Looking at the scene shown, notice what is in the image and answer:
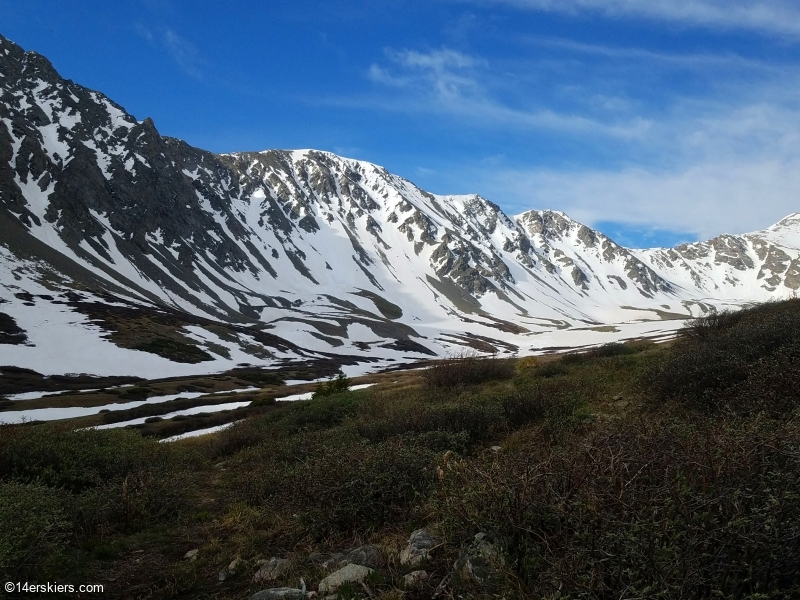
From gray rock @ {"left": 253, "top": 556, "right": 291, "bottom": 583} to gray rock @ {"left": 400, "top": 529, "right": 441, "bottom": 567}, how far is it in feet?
6.04

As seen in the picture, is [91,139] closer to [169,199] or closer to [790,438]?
[169,199]

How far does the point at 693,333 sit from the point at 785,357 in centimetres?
1116

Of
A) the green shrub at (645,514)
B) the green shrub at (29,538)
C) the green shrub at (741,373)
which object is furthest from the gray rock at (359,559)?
the green shrub at (741,373)

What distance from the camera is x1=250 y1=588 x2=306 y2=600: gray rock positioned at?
5363 mm

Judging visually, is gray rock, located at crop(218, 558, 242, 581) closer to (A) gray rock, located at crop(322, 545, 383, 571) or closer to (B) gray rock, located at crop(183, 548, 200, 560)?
(B) gray rock, located at crop(183, 548, 200, 560)

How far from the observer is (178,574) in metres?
7.13

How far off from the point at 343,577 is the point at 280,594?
76 centimetres

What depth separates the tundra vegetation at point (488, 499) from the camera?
3.53 meters

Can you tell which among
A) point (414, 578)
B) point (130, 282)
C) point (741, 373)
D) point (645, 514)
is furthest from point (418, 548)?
point (130, 282)

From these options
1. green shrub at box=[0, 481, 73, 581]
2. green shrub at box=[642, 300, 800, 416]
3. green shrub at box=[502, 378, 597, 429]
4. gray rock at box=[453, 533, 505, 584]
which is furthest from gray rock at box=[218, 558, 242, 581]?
green shrub at box=[642, 300, 800, 416]

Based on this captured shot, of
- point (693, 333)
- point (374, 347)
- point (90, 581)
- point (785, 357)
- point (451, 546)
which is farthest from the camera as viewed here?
point (374, 347)

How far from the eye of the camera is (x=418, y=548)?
5.71m

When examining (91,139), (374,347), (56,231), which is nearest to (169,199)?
(91,139)

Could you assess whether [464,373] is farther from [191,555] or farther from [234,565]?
[234,565]
